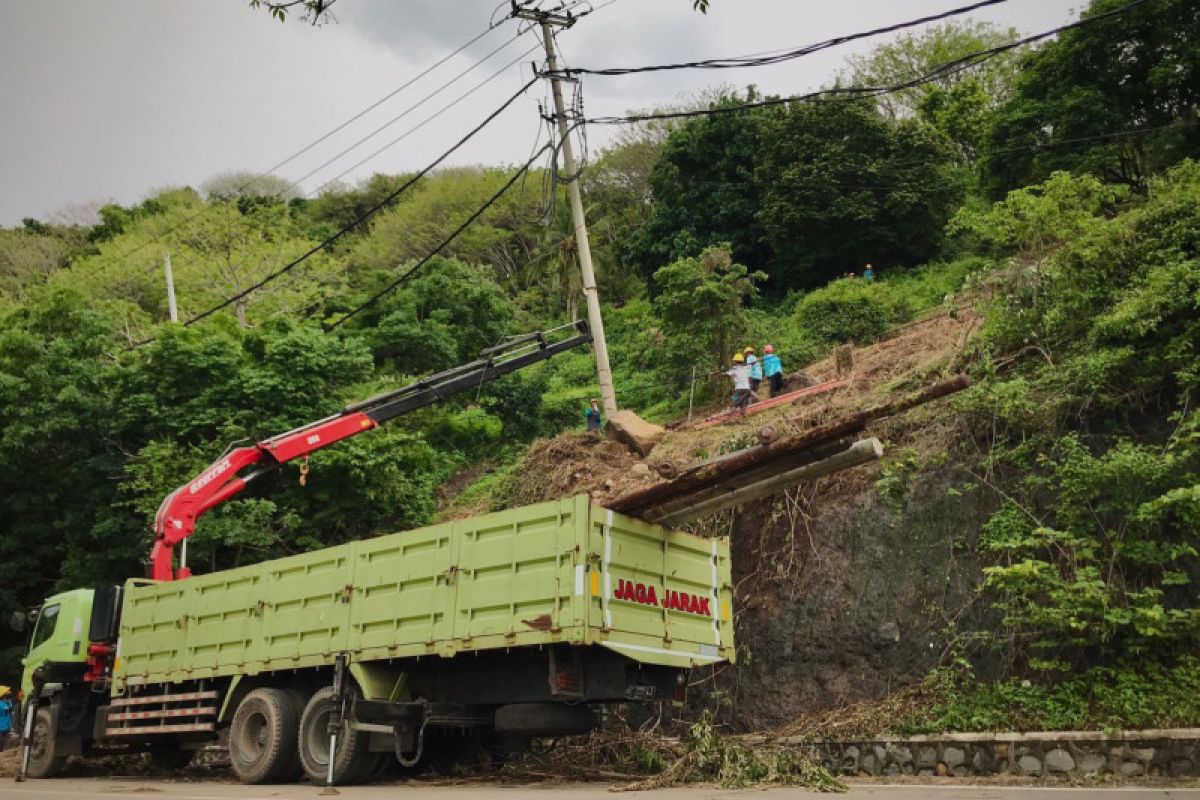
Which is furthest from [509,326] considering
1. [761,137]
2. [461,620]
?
[461,620]

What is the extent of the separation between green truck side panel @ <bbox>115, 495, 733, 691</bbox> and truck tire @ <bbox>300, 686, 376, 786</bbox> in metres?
0.48

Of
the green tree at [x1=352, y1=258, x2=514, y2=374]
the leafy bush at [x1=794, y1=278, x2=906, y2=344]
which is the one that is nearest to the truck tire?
the leafy bush at [x1=794, y1=278, x2=906, y2=344]

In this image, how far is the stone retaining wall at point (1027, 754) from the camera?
8.77 metres

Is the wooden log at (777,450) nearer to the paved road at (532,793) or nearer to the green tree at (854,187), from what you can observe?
the paved road at (532,793)

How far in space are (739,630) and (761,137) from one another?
26608mm

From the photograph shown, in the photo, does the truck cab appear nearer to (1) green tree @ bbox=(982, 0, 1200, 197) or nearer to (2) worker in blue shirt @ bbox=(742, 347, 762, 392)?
(2) worker in blue shirt @ bbox=(742, 347, 762, 392)

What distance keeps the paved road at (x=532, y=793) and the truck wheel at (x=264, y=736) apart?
0.24 m

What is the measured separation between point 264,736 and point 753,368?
41.6ft

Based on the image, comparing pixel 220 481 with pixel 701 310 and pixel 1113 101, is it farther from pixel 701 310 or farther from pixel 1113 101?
pixel 1113 101

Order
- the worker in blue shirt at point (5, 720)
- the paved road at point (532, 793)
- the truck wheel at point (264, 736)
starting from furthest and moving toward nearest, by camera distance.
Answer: the worker in blue shirt at point (5, 720), the truck wheel at point (264, 736), the paved road at point (532, 793)

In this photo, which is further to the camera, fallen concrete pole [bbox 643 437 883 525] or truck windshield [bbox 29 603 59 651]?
truck windshield [bbox 29 603 59 651]

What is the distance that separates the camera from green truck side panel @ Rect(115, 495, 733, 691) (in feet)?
29.5

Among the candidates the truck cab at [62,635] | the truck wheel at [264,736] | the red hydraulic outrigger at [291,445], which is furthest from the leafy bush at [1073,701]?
the truck cab at [62,635]

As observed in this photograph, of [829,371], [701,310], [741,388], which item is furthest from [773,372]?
[701,310]
